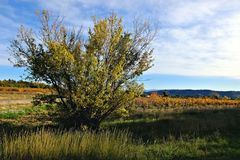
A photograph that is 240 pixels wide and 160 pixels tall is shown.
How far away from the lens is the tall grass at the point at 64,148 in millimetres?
10281

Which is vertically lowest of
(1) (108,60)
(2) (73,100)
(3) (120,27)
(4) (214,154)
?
(4) (214,154)

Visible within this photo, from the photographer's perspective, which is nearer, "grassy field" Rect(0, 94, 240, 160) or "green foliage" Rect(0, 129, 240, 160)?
"green foliage" Rect(0, 129, 240, 160)

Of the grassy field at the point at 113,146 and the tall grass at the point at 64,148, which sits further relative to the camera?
the grassy field at the point at 113,146

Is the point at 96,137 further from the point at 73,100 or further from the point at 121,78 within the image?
the point at 121,78

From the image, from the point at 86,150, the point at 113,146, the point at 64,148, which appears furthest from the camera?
the point at 113,146

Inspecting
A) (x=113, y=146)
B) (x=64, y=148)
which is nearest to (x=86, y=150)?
(x=64, y=148)

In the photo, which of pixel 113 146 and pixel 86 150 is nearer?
pixel 86 150

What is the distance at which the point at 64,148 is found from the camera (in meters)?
10.8

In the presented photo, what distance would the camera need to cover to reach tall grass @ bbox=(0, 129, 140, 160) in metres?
10.3

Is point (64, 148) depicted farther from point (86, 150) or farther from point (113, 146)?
point (113, 146)

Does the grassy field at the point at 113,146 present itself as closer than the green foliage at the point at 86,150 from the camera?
No

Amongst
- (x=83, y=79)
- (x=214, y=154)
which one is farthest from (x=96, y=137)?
(x=83, y=79)

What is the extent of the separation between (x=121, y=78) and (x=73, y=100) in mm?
2321

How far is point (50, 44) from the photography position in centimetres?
1622
